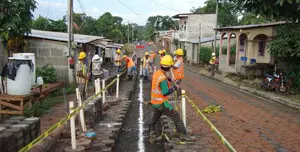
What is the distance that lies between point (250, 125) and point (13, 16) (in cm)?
914

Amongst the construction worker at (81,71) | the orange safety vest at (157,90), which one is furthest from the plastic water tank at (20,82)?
the orange safety vest at (157,90)

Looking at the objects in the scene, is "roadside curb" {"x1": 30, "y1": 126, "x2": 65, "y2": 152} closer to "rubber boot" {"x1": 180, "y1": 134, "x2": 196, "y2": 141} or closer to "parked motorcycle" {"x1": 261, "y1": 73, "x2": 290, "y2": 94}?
"rubber boot" {"x1": 180, "y1": 134, "x2": 196, "y2": 141}

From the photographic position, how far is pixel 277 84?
14078mm

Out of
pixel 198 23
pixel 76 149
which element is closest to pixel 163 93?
pixel 76 149

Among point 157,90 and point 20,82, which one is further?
point 20,82

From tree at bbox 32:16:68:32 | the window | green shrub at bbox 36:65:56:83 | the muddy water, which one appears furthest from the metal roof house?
tree at bbox 32:16:68:32

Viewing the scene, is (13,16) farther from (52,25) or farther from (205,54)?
(205,54)

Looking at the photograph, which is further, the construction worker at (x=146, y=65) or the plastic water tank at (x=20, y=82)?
the construction worker at (x=146, y=65)

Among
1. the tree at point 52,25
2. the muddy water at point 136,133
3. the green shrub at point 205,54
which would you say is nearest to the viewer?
the muddy water at point 136,133

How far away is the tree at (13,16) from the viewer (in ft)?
36.2

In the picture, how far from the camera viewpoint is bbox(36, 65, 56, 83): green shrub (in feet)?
43.7

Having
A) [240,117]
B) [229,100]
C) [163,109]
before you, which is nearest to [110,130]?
[163,109]

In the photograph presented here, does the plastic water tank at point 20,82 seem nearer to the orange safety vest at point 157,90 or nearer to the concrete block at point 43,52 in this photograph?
the orange safety vest at point 157,90

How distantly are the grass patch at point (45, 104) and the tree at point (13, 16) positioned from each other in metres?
2.89
